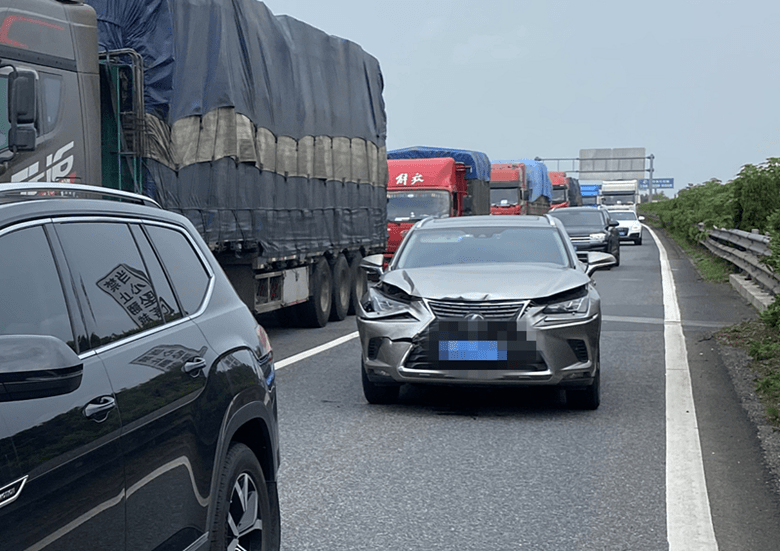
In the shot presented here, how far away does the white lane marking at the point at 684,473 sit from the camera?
17.3 ft

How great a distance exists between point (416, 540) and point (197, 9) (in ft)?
23.9

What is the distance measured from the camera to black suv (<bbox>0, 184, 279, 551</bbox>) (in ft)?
8.46

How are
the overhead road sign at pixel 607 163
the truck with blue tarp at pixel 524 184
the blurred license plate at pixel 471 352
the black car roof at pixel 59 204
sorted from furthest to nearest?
the overhead road sign at pixel 607 163 < the truck with blue tarp at pixel 524 184 < the blurred license plate at pixel 471 352 < the black car roof at pixel 59 204

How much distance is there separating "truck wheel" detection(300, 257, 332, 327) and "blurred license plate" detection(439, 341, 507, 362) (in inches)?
285

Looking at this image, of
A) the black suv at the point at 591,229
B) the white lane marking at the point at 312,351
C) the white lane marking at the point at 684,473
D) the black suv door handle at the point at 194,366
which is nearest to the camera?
the black suv door handle at the point at 194,366

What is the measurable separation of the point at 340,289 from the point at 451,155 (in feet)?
51.9

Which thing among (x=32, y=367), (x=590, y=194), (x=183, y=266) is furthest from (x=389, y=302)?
(x=590, y=194)

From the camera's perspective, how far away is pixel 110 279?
11.2ft

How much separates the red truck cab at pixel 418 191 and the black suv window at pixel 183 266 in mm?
22312

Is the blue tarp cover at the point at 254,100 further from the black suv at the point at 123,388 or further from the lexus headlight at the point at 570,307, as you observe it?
the black suv at the point at 123,388

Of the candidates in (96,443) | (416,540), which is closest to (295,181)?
(416,540)

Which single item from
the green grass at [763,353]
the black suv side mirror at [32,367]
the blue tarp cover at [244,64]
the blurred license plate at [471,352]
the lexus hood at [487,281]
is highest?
the blue tarp cover at [244,64]

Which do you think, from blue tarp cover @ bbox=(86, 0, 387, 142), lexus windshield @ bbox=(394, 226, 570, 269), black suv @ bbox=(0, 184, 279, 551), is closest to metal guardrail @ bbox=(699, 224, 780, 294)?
lexus windshield @ bbox=(394, 226, 570, 269)

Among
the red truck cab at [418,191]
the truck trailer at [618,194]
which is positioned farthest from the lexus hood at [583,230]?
the truck trailer at [618,194]
